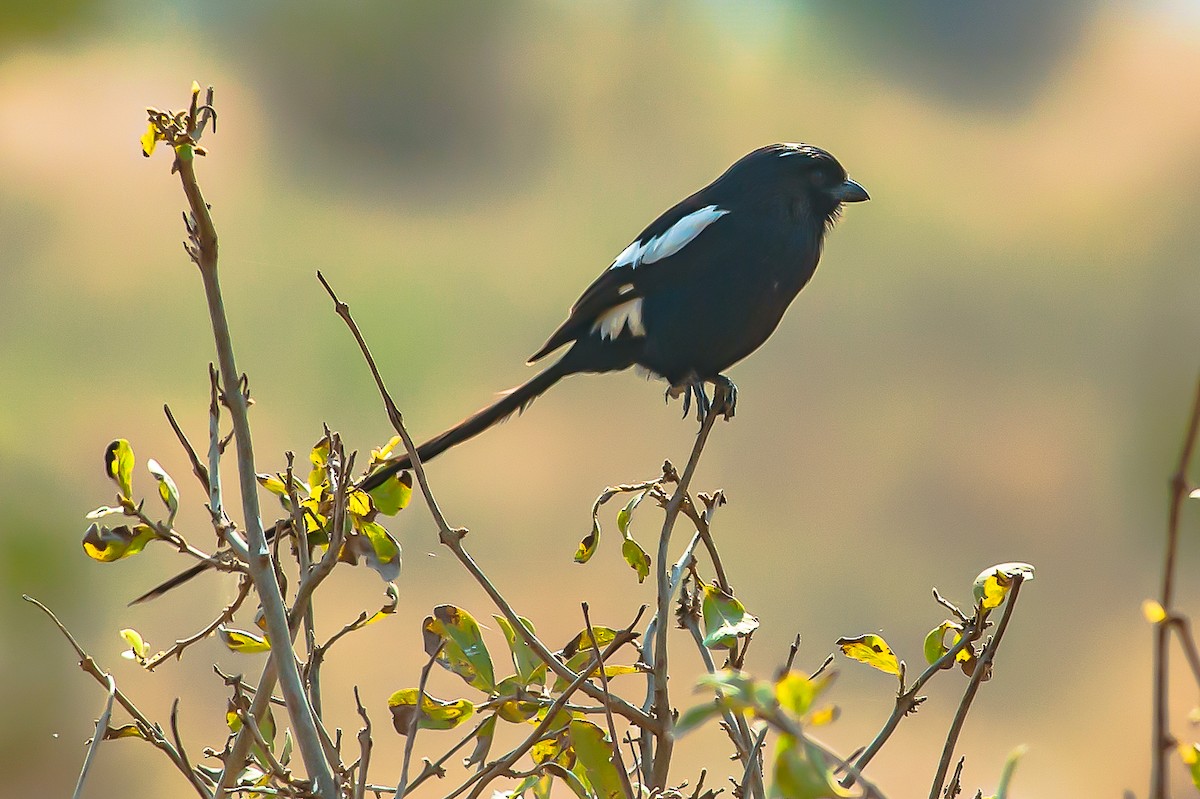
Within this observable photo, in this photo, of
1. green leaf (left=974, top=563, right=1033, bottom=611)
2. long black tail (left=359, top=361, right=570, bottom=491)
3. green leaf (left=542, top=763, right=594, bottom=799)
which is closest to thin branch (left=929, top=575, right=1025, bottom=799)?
green leaf (left=974, top=563, right=1033, bottom=611)

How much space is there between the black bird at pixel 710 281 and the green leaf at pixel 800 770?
4.90ft

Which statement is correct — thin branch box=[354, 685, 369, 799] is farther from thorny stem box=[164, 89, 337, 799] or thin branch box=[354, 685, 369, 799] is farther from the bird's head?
the bird's head

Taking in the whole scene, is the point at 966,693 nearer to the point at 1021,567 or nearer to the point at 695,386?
the point at 1021,567

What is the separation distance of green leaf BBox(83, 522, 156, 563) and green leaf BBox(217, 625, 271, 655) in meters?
0.13

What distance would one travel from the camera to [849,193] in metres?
2.13

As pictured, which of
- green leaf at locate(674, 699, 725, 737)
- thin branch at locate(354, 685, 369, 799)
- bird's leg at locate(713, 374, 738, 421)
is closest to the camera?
green leaf at locate(674, 699, 725, 737)

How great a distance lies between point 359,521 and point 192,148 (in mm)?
334

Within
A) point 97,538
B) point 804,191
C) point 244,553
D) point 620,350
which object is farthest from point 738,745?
point 804,191

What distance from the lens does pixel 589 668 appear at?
0.85 m

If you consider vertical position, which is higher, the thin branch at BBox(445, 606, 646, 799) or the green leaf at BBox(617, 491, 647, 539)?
the green leaf at BBox(617, 491, 647, 539)

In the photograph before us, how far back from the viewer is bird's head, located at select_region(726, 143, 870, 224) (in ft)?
6.82

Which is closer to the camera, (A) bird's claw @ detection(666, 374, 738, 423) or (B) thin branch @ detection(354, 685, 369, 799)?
(B) thin branch @ detection(354, 685, 369, 799)

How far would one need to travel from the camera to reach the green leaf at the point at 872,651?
951 millimetres

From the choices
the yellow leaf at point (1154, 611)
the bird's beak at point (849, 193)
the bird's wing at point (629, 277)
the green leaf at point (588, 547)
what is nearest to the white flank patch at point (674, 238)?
the bird's wing at point (629, 277)
